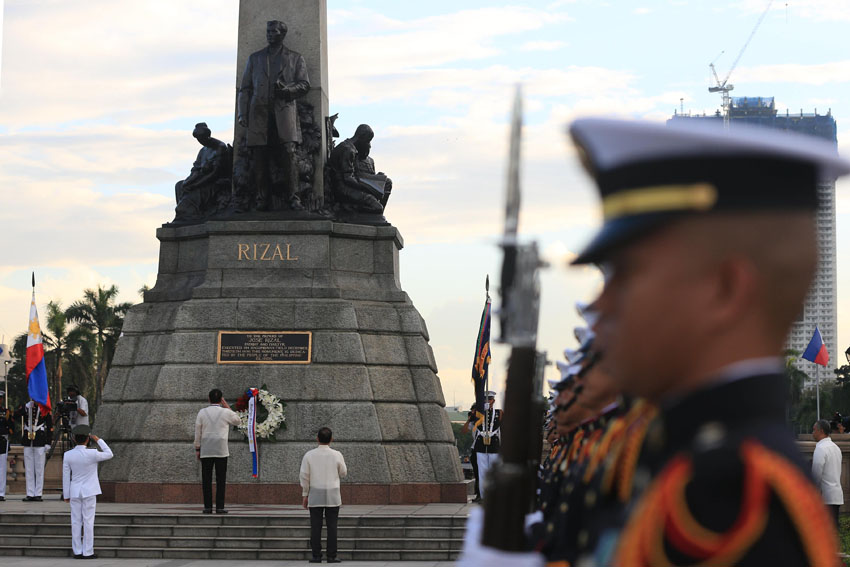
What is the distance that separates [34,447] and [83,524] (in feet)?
18.7

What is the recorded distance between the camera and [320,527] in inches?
545

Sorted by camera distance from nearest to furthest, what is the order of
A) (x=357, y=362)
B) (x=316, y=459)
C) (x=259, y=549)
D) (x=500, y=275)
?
1. (x=500, y=275)
2. (x=316, y=459)
3. (x=259, y=549)
4. (x=357, y=362)

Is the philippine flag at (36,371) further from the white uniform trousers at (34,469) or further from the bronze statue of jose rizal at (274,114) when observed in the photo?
the bronze statue of jose rizal at (274,114)

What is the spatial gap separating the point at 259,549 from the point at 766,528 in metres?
13.6

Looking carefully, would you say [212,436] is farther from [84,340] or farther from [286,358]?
[84,340]

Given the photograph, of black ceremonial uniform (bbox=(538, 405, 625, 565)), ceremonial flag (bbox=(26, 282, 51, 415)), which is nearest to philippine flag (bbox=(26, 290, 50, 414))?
ceremonial flag (bbox=(26, 282, 51, 415))

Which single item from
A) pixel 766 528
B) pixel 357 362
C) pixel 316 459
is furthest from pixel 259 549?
pixel 766 528

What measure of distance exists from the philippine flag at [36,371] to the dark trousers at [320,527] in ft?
25.5

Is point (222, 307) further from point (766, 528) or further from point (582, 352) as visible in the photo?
point (766, 528)

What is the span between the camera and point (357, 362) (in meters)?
18.4

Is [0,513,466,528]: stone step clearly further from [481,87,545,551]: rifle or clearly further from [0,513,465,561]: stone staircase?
[481,87,545,551]: rifle

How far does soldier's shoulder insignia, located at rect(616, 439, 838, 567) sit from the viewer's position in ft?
5.92

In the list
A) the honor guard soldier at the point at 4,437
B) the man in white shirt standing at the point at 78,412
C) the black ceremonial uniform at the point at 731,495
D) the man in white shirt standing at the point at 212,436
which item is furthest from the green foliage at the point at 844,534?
the black ceremonial uniform at the point at 731,495

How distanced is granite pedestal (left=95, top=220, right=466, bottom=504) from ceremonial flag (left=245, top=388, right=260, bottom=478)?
134mm
